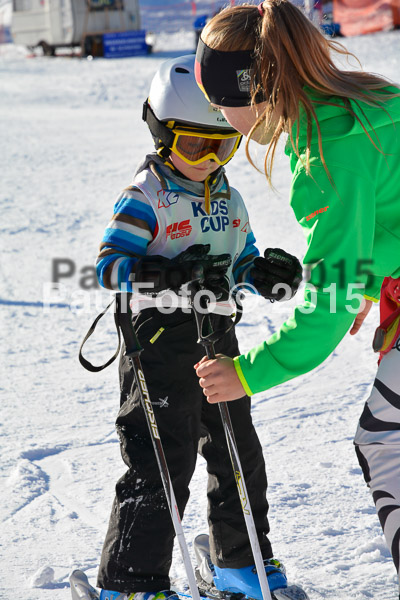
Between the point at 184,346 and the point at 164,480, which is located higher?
the point at 184,346

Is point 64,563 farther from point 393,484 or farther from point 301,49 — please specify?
point 301,49

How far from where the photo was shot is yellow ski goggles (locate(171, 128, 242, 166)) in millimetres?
2318

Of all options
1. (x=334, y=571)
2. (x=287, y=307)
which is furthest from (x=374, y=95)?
(x=287, y=307)

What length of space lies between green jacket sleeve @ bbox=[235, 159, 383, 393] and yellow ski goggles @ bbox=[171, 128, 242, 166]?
2.01 feet

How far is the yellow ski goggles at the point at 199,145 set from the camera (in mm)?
2318

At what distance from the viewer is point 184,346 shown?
2.41 m

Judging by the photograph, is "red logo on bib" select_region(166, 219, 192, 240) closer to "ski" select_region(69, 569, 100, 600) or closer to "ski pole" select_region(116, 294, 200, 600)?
"ski pole" select_region(116, 294, 200, 600)

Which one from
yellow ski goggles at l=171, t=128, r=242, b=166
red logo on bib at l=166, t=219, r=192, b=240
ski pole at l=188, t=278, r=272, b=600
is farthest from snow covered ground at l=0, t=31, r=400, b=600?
yellow ski goggles at l=171, t=128, r=242, b=166

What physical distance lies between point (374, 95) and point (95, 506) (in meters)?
2.04

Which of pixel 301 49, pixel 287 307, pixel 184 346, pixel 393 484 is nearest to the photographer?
pixel 301 49

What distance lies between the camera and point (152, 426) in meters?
2.26

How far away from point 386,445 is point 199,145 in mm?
1074

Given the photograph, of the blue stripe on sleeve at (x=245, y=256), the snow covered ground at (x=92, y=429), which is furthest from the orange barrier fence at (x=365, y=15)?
the blue stripe on sleeve at (x=245, y=256)

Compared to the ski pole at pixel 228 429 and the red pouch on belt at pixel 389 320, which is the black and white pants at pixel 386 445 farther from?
the ski pole at pixel 228 429
